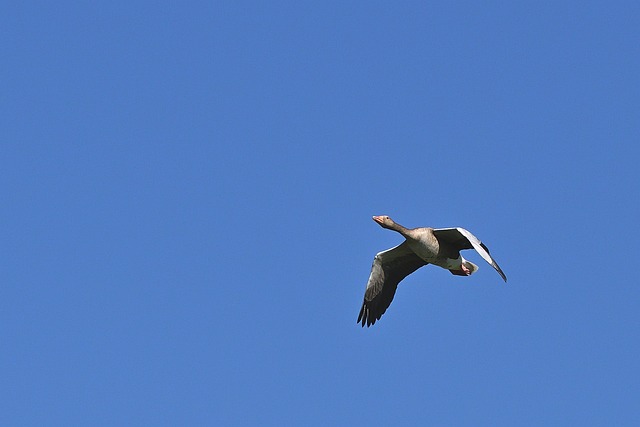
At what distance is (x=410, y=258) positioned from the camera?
98.4ft

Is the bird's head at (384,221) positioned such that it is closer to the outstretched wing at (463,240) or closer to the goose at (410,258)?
the goose at (410,258)

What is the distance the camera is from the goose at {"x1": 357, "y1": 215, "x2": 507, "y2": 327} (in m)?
27.9

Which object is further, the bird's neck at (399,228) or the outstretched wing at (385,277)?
the outstretched wing at (385,277)

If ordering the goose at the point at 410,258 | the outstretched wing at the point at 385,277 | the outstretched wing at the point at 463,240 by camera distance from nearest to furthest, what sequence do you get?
the outstretched wing at the point at 463,240
the goose at the point at 410,258
the outstretched wing at the point at 385,277

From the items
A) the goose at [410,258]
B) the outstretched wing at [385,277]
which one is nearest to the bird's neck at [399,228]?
the goose at [410,258]

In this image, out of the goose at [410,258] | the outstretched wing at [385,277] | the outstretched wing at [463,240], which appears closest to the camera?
the outstretched wing at [463,240]

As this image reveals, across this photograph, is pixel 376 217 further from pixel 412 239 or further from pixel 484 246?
pixel 484 246

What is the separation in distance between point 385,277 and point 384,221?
248 cm

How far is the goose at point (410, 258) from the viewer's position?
2788 centimetres

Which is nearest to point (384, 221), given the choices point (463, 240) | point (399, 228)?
point (399, 228)

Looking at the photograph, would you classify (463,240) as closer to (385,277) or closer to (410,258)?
(410,258)

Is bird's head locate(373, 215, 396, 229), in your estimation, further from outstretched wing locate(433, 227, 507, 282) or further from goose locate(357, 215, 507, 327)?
outstretched wing locate(433, 227, 507, 282)

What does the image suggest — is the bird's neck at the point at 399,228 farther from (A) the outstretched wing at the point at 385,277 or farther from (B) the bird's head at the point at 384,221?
(A) the outstretched wing at the point at 385,277

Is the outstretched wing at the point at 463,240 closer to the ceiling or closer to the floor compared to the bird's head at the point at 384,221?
closer to the floor
